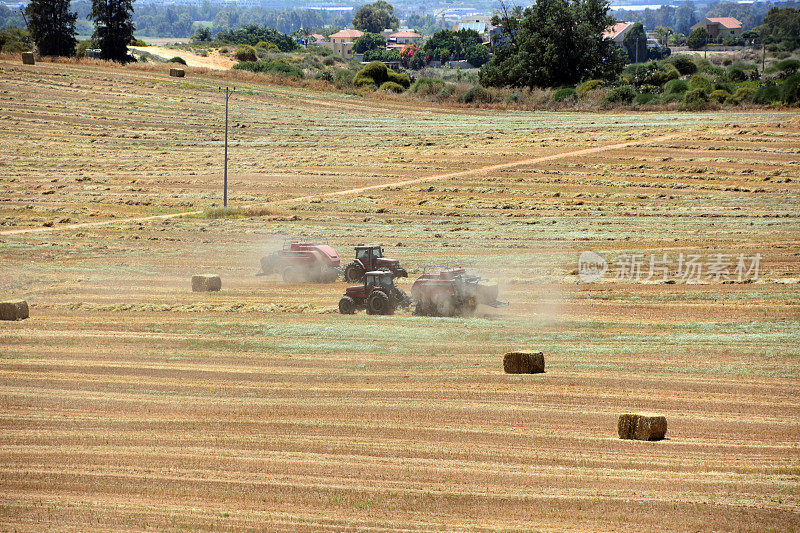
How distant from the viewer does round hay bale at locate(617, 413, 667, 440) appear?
1684 cm

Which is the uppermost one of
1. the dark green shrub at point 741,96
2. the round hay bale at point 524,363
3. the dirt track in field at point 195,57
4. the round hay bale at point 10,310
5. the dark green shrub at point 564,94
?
the dirt track in field at point 195,57

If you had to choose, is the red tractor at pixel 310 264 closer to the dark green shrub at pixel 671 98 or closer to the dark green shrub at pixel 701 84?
the dark green shrub at pixel 671 98

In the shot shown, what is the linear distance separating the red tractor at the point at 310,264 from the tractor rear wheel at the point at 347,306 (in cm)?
476

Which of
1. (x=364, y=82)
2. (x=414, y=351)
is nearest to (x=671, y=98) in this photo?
(x=364, y=82)

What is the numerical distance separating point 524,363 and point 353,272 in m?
11.6

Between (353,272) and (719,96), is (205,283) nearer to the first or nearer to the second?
(353,272)

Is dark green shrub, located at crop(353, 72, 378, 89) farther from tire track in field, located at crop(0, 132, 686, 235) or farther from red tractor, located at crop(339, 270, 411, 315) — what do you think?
red tractor, located at crop(339, 270, 411, 315)

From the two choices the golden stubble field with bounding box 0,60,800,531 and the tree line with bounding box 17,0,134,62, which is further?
the tree line with bounding box 17,0,134,62

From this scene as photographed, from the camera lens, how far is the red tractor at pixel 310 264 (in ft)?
106

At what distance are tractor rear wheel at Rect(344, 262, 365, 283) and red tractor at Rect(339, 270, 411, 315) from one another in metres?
3.45

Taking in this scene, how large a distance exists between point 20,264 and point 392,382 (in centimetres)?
2186

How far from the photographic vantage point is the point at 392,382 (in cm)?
2094

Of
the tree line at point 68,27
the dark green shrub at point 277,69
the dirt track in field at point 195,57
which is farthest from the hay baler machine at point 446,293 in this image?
the dirt track in field at point 195,57
